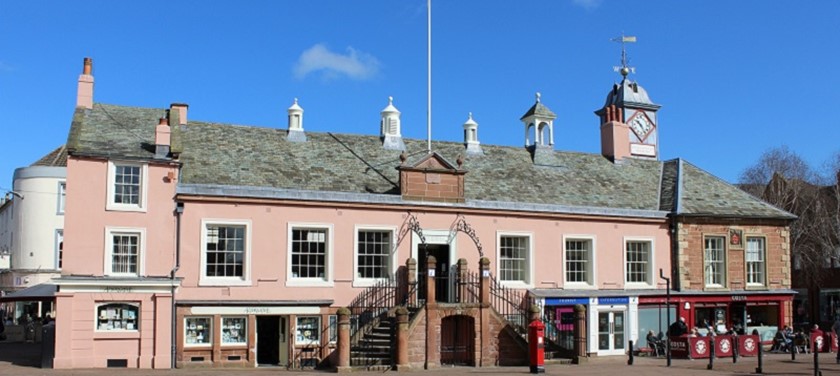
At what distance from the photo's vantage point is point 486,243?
28828 millimetres

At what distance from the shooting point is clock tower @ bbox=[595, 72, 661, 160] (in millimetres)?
35728

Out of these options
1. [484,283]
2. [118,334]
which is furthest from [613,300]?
[118,334]

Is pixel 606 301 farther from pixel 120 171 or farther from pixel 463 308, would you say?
pixel 120 171

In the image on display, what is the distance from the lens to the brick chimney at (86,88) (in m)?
27.8

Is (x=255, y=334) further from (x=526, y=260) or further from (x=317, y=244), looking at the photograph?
(x=526, y=260)

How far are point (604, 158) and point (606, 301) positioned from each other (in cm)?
776

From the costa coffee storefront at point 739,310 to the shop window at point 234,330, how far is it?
15452 mm

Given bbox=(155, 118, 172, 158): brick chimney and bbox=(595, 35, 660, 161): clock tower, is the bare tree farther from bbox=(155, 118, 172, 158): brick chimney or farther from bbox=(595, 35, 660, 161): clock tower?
bbox=(155, 118, 172, 158): brick chimney

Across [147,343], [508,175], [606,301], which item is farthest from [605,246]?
[147,343]

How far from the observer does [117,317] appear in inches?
950

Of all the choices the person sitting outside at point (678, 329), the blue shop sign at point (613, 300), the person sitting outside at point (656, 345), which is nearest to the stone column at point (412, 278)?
the blue shop sign at point (613, 300)

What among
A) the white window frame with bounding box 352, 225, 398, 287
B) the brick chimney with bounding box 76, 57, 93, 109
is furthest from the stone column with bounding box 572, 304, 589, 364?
the brick chimney with bounding box 76, 57, 93, 109

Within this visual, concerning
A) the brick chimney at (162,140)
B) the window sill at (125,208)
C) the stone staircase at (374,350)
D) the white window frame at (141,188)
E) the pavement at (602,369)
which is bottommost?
the pavement at (602,369)

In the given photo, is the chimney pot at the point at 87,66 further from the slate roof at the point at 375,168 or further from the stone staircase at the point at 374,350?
the stone staircase at the point at 374,350
